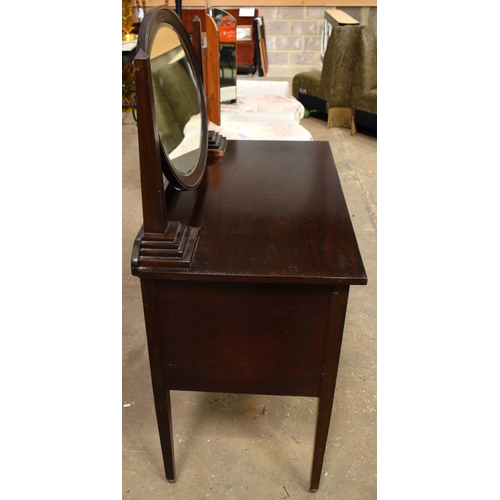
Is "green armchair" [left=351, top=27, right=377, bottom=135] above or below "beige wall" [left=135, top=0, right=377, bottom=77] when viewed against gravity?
below

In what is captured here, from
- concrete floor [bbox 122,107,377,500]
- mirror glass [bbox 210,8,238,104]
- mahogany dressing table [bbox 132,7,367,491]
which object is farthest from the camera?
mirror glass [bbox 210,8,238,104]

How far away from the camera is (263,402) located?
1645mm

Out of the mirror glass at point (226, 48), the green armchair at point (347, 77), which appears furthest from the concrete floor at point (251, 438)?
the green armchair at point (347, 77)

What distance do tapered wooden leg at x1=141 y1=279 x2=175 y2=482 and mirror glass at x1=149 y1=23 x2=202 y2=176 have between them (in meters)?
0.31

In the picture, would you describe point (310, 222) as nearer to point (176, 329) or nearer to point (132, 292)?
point (176, 329)

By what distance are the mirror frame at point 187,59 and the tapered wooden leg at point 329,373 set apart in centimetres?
44

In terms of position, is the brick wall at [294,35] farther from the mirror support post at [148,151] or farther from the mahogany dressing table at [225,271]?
the mirror support post at [148,151]

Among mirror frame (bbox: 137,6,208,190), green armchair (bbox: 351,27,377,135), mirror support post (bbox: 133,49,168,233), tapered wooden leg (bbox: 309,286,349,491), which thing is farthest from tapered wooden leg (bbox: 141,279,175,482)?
green armchair (bbox: 351,27,377,135)

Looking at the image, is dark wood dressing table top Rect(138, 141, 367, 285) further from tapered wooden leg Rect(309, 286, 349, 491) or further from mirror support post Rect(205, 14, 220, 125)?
mirror support post Rect(205, 14, 220, 125)

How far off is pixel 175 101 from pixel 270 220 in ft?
1.22

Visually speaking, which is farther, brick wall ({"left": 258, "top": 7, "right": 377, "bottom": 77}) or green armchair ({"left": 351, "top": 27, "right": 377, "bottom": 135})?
brick wall ({"left": 258, "top": 7, "right": 377, "bottom": 77})

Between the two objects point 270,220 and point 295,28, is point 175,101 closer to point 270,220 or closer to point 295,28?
point 270,220

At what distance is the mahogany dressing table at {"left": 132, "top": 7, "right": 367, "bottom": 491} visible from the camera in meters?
1.02

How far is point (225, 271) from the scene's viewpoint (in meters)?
1.02
